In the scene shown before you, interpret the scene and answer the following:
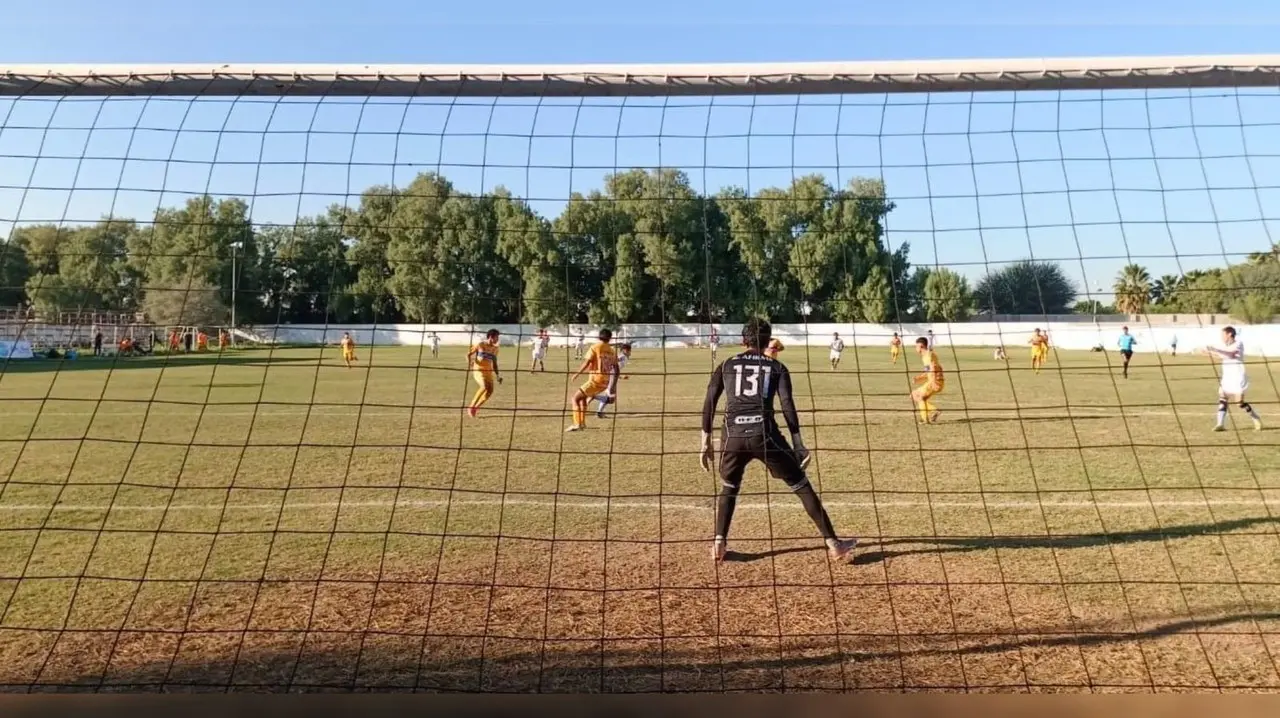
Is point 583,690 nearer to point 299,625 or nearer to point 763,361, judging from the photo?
point 299,625

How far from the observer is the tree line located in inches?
218

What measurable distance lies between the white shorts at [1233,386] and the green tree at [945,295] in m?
8.30

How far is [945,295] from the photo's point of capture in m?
6.59

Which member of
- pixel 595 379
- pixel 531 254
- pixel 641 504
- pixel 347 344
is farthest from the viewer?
pixel 595 379

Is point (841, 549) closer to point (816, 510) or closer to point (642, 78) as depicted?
point (816, 510)

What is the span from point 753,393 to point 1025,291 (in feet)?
7.59

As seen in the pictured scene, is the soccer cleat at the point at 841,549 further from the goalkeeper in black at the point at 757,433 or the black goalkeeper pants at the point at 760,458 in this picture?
the black goalkeeper pants at the point at 760,458

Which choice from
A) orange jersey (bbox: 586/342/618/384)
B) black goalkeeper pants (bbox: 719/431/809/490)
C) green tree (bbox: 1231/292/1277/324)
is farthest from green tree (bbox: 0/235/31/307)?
green tree (bbox: 1231/292/1277/324)

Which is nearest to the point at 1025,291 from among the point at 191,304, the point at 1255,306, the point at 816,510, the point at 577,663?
the point at 816,510

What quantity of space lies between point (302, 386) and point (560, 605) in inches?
817

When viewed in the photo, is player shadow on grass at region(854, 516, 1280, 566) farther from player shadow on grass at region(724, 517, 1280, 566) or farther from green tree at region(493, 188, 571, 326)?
green tree at region(493, 188, 571, 326)

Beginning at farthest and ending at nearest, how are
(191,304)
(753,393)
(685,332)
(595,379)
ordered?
1. (595,379)
2. (191,304)
3. (685,332)
4. (753,393)

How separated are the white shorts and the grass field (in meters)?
2.11

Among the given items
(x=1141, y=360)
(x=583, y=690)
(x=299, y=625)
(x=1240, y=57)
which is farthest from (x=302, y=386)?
(x=1141, y=360)
